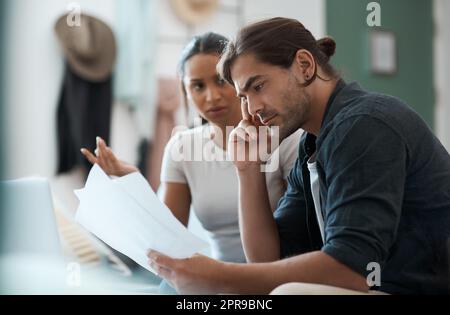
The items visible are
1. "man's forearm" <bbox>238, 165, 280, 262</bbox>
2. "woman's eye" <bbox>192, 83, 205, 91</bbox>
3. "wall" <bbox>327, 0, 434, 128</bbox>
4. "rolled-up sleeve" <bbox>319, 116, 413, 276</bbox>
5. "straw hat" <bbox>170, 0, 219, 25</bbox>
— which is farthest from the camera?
"wall" <bbox>327, 0, 434, 128</bbox>

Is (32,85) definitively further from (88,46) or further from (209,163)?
(209,163)

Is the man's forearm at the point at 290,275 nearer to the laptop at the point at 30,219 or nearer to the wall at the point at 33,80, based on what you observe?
the laptop at the point at 30,219

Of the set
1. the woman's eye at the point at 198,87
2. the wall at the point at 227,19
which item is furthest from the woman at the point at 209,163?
the wall at the point at 227,19

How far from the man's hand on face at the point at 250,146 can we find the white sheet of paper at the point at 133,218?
0.79ft

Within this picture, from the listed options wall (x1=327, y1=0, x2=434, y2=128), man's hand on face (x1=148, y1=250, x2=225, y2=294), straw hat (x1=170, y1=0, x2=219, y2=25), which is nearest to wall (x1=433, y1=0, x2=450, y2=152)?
wall (x1=327, y1=0, x2=434, y2=128)

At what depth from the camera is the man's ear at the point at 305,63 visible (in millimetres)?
908

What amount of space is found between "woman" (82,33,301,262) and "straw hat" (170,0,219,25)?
1.47 metres

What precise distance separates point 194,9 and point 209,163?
1.65 meters

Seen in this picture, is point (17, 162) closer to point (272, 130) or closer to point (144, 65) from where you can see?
point (144, 65)

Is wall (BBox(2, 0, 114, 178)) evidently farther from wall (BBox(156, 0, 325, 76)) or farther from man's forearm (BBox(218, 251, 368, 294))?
man's forearm (BBox(218, 251, 368, 294))

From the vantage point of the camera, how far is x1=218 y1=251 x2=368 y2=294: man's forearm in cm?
75

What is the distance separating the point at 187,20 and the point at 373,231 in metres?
2.31

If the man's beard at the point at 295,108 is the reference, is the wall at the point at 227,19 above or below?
above
